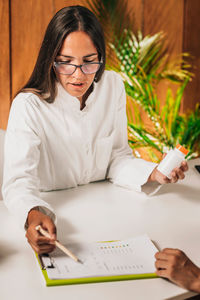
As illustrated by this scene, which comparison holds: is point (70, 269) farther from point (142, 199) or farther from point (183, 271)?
point (142, 199)

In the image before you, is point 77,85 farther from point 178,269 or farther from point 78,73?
point 178,269

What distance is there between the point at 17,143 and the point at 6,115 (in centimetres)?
134

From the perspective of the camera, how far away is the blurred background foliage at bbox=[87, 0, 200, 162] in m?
3.04

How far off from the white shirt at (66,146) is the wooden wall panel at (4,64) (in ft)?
3.51

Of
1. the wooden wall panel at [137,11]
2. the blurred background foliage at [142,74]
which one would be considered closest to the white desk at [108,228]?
the blurred background foliage at [142,74]

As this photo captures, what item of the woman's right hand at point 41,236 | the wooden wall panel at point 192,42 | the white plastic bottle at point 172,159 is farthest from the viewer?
the wooden wall panel at point 192,42

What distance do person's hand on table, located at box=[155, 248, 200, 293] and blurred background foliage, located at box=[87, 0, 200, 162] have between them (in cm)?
192

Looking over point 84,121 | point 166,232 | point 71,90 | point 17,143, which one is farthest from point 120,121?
point 166,232

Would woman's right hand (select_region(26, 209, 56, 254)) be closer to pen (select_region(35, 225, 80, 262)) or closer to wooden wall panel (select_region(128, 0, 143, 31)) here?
pen (select_region(35, 225, 80, 262))

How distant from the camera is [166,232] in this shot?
1.34 m

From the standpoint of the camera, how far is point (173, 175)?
154 cm

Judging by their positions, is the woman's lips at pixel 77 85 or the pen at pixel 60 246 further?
the woman's lips at pixel 77 85

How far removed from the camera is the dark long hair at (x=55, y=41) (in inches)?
59.6

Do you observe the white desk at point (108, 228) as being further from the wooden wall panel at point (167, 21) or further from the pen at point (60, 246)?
the wooden wall panel at point (167, 21)
